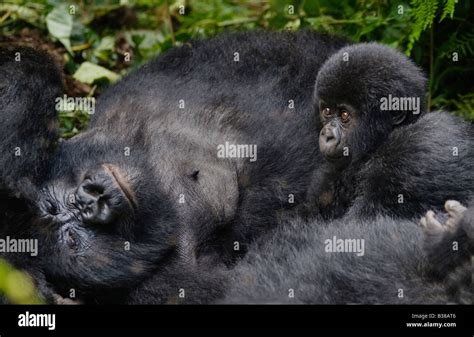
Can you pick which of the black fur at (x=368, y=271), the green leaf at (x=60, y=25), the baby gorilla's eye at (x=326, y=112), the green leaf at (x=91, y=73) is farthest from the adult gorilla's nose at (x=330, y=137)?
the green leaf at (x=60, y=25)

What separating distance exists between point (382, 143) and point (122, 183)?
109 cm

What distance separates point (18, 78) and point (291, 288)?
1.39m

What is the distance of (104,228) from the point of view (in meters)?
3.63

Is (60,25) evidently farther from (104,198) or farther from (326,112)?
(104,198)

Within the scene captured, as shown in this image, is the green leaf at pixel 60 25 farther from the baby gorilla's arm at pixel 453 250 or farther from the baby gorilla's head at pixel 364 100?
the baby gorilla's arm at pixel 453 250

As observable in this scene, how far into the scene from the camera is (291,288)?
3221 millimetres

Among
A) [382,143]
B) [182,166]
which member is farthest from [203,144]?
[382,143]

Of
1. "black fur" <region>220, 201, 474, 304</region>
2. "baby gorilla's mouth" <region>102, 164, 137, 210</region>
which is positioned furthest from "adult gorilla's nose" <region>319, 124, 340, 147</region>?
"baby gorilla's mouth" <region>102, 164, 137, 210</region>

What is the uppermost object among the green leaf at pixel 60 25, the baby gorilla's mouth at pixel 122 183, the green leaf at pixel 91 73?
the green leaf at pixel 60 25

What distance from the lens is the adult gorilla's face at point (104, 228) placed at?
3.59 meters

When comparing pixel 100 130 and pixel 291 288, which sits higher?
pixel 100 130
